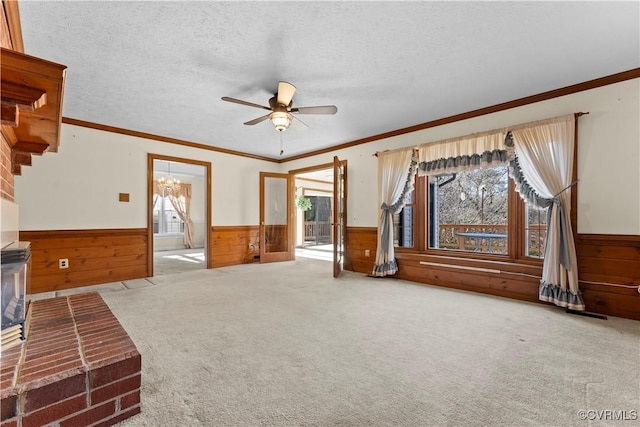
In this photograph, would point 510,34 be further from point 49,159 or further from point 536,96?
point 49,159

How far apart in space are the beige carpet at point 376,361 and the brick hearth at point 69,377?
0.15 meters

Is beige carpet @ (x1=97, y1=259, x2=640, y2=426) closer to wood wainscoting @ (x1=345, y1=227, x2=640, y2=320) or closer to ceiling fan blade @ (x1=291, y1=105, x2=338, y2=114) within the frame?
wood wainscoting @ (x1=345, y1=227, x2=640, y2=320)

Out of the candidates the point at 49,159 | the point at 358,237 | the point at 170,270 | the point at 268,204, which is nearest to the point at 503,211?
the point at 358,237

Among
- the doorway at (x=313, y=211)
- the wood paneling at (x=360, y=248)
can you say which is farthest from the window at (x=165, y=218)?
the wood paneling at (x=360, y=248)

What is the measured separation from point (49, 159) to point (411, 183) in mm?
5097

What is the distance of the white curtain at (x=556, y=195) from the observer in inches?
115

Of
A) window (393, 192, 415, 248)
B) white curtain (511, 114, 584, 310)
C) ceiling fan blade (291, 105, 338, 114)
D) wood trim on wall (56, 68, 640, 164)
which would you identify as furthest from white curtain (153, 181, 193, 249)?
white curtain (511, 114, 584, 310)

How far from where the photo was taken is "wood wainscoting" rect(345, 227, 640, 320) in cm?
276

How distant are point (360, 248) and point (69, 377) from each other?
4250mm

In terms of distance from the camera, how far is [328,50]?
2342mm

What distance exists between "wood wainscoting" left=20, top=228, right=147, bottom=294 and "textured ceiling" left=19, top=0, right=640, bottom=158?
1750 mm

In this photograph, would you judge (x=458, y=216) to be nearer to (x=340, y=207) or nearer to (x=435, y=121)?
(x=435, y=121)

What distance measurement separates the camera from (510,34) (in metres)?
2.17

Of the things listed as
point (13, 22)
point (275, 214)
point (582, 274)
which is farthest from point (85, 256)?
point (582, 274)
